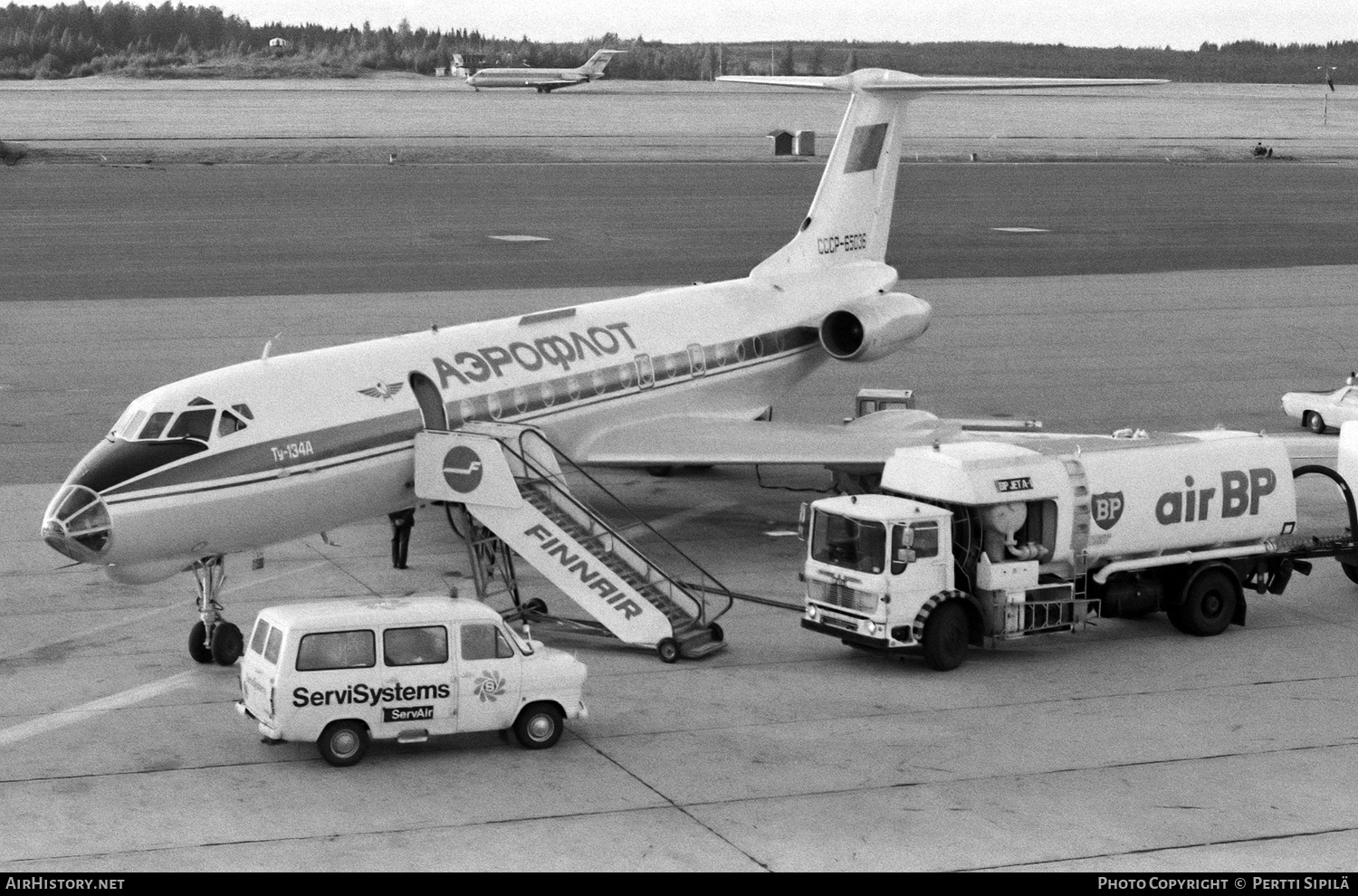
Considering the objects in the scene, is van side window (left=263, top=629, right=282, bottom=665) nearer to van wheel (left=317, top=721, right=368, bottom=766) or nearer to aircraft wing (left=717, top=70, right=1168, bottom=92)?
van wheel (left=317, top=721, right=368, bottom=766)

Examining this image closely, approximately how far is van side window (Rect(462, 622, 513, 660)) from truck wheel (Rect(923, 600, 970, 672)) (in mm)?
5363

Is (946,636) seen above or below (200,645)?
above

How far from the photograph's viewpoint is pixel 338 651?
17656mm

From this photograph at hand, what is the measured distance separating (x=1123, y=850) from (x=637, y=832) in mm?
4342

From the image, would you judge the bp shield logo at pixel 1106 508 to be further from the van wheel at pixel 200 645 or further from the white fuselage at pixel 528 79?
the white fuselage at pixel 528 79

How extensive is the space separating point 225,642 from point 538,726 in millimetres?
4954

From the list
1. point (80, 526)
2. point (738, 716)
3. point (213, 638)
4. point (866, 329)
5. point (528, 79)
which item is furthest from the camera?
point (528, 79)

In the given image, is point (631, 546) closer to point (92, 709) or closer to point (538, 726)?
point (538, 726)

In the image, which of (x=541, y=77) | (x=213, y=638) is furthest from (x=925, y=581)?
(x=541, y=77)

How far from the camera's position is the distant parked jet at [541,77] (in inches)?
7042

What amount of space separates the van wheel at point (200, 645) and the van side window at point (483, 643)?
456cm

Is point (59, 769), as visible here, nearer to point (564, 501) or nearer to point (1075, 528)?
point (564, 501)

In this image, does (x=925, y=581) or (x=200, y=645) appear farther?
(x=200, y=645)

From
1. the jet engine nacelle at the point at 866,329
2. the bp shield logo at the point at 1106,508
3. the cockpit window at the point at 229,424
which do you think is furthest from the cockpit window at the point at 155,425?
the jet engine nacelle at the point at 866,329
